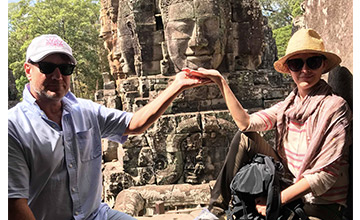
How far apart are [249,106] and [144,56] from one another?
261 cm

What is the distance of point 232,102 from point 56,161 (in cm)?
124

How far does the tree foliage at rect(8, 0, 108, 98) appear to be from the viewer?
2131 cm

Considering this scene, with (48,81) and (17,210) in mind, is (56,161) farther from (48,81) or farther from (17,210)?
(48,81)

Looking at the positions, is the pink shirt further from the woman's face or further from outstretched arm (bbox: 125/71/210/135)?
outstretched arm (bbox: 125/71/210/135)

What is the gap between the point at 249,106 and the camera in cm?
720

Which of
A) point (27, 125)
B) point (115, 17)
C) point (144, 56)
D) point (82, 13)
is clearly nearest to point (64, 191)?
point (27, 125)

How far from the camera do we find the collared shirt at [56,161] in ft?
6.10

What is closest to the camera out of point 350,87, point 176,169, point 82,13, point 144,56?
point 350,87

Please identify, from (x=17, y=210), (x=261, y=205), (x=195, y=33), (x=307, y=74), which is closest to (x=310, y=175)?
(x=261, y=205)

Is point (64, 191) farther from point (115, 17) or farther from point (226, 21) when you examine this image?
point (115, 17)

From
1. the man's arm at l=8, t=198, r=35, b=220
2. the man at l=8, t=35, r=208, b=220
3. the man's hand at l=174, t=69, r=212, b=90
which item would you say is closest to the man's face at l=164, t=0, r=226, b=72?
the man's hand at l=174, t=69, r=212, b=90

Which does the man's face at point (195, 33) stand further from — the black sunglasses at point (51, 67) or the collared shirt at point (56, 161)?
the black sunglasses at point (51, 67)

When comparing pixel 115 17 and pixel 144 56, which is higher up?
pixel 115 17

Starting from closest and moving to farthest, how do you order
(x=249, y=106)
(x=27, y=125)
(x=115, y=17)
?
(x=27, y=125) → (x=249, y=106) → (x=115, y=17)
